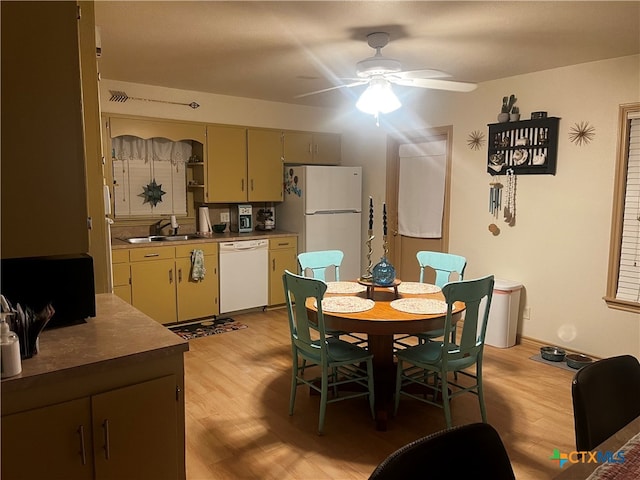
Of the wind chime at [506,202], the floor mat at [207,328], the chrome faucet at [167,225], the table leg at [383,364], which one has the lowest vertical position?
the floor mat at [207,328]

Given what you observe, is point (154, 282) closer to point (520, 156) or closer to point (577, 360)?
point (520, 156)

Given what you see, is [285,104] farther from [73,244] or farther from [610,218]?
[73,244]

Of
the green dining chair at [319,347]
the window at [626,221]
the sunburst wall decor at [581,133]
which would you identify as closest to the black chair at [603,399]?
the green dining chair at [319,347]

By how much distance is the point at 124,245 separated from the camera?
14.3 feet

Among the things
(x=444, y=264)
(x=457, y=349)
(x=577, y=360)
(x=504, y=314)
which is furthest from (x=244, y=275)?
(x=577, y=360)

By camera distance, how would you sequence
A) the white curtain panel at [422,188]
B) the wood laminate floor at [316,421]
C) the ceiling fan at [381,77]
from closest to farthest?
1. the wood laminate floor at [316,421]
2. the ceiling fan at [381,77]
3. the white curtain panel at [422,188]

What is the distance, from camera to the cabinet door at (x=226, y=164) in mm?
5027

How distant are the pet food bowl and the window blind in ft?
1.74

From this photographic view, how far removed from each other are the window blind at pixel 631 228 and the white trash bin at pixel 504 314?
79 cm

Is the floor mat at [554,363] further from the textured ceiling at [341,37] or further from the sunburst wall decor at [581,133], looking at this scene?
the textured ceiling at [341,37]

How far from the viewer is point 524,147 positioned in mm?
4109

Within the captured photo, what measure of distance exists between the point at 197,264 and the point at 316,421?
7.59 ft

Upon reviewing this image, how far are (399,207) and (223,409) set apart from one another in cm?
316

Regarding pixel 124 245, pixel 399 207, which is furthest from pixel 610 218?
pixel 124 245
